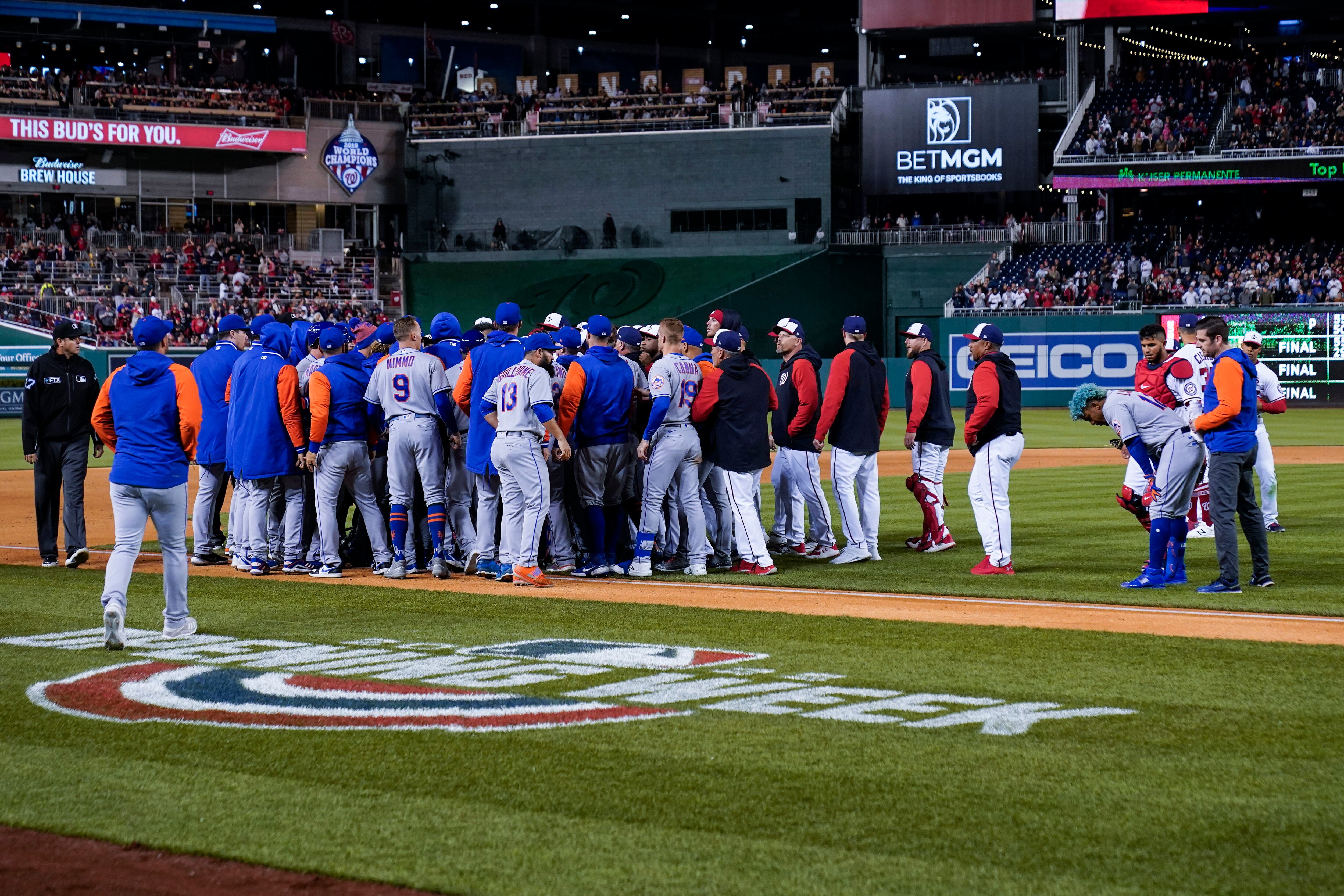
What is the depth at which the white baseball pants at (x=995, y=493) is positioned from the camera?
11.2 metres

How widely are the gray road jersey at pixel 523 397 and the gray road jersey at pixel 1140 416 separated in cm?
429

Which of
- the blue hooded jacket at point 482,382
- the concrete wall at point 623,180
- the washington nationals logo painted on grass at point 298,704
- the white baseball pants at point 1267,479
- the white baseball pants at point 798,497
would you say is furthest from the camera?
the concrete wall at point 623,180

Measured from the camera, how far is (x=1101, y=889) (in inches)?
162

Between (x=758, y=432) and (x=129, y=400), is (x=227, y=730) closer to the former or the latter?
(x=129, y=400)

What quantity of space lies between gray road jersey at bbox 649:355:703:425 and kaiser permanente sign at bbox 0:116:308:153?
1707 inches

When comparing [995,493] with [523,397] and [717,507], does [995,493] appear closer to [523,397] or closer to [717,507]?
[717,507]

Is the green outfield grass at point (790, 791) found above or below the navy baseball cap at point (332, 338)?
below

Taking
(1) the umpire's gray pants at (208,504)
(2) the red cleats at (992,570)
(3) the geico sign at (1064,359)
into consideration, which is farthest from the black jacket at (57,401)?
(3) the geico sign at (1064,359)

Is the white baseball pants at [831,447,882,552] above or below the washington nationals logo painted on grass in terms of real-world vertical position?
above

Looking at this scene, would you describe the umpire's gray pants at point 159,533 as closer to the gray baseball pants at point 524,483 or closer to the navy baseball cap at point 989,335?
the gray baseball pants at point 524,483

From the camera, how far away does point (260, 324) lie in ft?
40.6

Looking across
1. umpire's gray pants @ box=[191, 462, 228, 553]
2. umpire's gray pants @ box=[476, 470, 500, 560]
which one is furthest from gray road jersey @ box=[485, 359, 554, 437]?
umpire's gray pants @ box=[191, 462, 228, 553]

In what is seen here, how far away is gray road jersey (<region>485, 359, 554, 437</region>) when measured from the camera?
10.5 metres

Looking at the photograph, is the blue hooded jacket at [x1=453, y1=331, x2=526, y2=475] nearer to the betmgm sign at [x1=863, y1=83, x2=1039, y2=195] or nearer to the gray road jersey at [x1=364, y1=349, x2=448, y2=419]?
the gray road jersey at [x1=364, y1=349, x2=448, y2=419]
